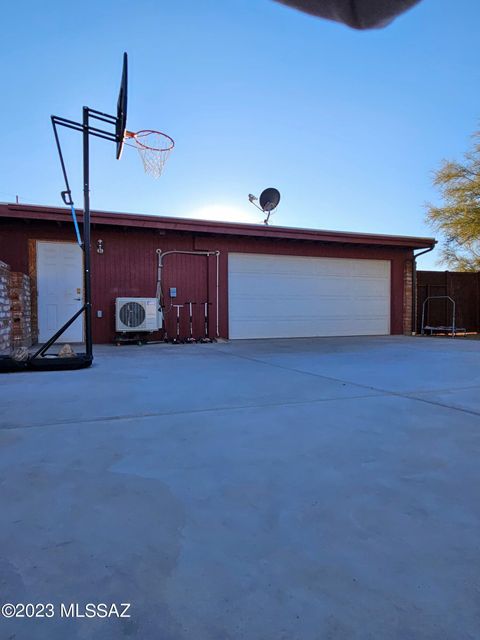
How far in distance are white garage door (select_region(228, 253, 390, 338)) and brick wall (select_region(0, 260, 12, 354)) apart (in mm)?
4681

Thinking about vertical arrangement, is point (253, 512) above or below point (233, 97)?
below

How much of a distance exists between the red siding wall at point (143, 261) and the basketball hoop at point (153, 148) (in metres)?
2.79

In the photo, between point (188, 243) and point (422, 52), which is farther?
point (188, 243)

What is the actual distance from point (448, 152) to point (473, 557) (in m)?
14.9

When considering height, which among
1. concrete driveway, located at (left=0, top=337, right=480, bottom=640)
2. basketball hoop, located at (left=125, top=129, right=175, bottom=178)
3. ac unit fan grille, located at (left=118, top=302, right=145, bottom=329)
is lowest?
concrete driveway, located at (left=0, top=337, right=480, bottom=640)

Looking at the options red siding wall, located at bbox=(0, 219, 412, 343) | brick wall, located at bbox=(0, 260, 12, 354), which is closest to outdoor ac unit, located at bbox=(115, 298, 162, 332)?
red siding wall, located at bbox=(0, 219, 412, 343)

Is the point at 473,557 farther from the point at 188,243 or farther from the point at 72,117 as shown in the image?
the point at 188,243

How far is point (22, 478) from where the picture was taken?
174 cm

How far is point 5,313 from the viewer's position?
6.02m

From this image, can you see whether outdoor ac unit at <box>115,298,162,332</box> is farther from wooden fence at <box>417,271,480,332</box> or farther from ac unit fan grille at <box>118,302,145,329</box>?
wooden fence at <box>417,271,480,332</box>

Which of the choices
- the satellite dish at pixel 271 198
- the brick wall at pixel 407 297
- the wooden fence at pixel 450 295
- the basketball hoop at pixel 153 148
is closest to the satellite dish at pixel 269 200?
the satellite dish at pixel 271 198

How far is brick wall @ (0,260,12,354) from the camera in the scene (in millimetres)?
5773

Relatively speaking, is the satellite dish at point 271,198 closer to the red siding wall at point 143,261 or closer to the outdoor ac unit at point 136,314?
the red siding wall at point 143,261

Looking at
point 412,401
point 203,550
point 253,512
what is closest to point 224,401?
point 412,401
